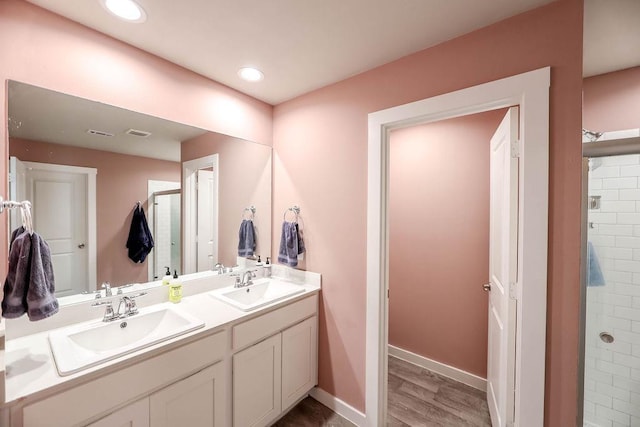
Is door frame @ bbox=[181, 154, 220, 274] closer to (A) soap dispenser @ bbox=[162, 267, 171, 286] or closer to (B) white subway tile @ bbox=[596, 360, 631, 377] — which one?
(A) soap dispenser @ bbox=[162, 267, 171, 286]

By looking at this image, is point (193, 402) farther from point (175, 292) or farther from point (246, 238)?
point (246, 238)

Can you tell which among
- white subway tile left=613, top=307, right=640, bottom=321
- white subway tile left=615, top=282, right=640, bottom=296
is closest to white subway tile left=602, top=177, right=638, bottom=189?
white subway tile left=615, top=282, right=640, bottom=296

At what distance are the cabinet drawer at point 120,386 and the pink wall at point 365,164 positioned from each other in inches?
36.9

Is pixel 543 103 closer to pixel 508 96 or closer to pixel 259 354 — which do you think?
pixel 508 96

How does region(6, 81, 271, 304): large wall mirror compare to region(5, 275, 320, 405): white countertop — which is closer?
region(5, 275, 320, 405): white countertop

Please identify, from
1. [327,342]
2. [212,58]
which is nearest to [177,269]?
[327,342]

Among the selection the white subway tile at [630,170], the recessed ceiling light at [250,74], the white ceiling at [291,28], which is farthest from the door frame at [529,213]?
the recessed ceiling light at [250,74]

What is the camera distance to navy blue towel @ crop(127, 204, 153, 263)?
5.26ft

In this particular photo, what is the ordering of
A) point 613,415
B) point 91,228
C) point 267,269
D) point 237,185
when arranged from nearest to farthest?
point 91,228, point 613,415, point 237,185, point 267,269

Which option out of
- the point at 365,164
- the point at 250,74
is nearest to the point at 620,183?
the point at 365,164

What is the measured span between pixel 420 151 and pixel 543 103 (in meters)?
1.31

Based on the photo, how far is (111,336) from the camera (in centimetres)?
131

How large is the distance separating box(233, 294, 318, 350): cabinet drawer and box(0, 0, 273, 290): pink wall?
42.7 inches

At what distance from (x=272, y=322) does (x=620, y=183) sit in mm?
2282
